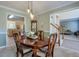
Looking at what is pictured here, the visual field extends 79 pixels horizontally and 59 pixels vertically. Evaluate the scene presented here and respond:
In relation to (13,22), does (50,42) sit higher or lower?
lower

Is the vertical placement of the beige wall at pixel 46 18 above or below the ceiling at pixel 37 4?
below

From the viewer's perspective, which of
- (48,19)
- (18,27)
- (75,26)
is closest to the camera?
(48,19)

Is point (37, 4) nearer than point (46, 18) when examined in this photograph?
Yes

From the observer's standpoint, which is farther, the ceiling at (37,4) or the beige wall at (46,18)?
the beige wall at (46,18)

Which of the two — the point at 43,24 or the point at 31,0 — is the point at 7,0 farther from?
the point at 43,24

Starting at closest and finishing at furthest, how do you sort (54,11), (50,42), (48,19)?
(50,42)
(54,11)
(48,19)

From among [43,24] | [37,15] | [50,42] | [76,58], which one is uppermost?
[37,15]

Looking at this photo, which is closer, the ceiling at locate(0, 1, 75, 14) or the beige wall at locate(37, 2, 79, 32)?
the ceiling at locate(0, 1, 75, 14)

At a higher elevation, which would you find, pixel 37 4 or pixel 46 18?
pixel 37 4

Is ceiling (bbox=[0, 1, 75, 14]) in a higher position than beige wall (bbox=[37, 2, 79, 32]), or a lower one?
higher

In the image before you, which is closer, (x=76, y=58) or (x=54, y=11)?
(x=76, y=58)

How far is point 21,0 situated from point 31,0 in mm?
443

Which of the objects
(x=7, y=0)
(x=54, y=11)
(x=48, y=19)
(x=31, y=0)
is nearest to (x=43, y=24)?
(x=48, y=19)

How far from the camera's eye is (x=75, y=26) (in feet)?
35.0
